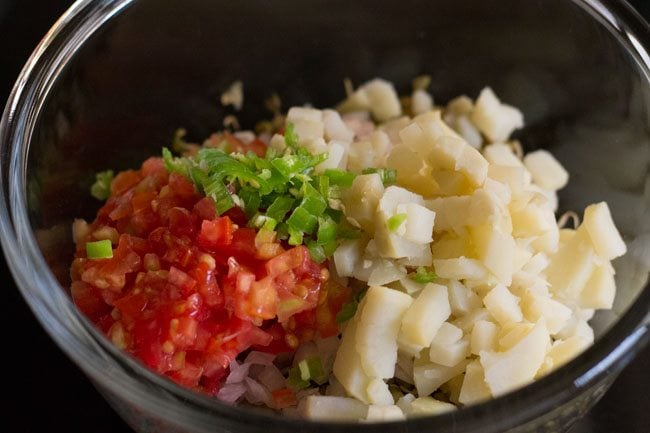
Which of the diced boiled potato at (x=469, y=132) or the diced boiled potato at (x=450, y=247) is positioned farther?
the diced boiled potato at (x=469, y=132)

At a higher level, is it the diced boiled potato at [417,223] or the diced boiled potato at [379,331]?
the diced boiled potato at [417,223]

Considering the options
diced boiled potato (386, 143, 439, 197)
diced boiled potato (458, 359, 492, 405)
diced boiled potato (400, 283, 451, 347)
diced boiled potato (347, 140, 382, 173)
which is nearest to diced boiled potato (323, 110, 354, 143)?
diced boiled potato (347, 140, 382, 173)

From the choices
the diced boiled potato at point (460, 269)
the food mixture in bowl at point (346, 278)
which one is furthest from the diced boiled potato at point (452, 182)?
the diced boiled potato at point (460, 269)

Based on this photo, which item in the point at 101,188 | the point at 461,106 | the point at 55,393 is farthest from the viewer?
the point at 461,106

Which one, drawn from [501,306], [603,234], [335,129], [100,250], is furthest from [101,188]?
[603,234]

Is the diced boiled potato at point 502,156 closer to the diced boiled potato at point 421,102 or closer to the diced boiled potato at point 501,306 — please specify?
the diced boiled potato at point 421,102

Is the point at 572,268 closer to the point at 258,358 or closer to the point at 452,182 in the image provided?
the point at 452,182
